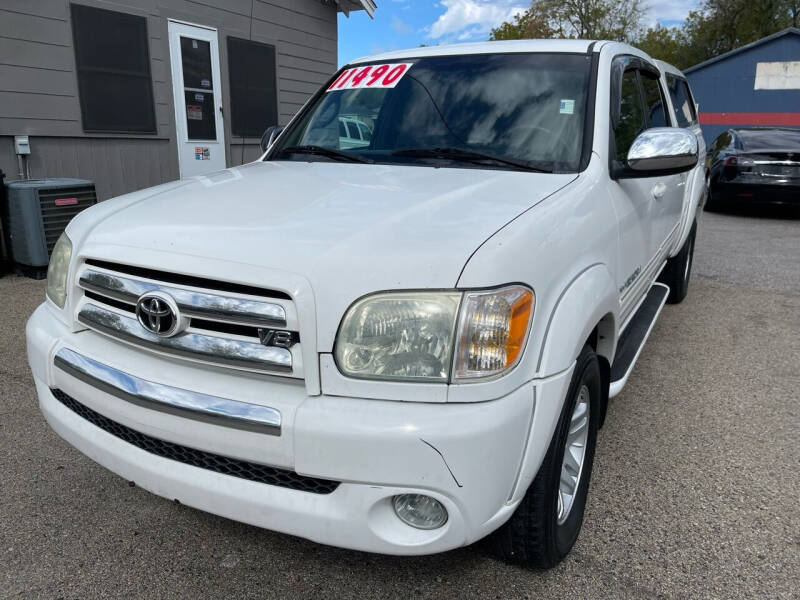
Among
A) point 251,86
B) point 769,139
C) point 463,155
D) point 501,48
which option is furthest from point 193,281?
point 769,139

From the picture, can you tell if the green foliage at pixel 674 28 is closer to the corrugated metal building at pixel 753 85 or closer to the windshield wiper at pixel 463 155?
the corrugated metal building at pixel 753 85

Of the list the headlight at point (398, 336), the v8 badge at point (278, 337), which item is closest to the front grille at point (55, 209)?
the v8 badge at point (278, 337)

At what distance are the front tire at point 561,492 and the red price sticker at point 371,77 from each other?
1825 mm

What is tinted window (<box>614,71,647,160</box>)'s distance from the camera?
9.32 feet

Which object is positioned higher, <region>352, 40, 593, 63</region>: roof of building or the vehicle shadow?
<region>352, 40, 593, 63</region>: roof of building

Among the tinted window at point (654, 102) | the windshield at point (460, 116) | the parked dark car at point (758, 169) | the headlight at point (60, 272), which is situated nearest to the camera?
the headlight at point (60, 272)

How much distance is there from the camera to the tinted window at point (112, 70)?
682 cm

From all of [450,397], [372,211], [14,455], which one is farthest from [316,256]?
[14,455]

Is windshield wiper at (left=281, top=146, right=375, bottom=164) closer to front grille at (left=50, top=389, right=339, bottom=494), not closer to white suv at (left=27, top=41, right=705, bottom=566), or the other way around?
white suv at (left=27, top=41, right=705, bottom=566)

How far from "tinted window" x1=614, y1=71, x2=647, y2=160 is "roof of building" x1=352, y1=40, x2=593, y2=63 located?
0.29m

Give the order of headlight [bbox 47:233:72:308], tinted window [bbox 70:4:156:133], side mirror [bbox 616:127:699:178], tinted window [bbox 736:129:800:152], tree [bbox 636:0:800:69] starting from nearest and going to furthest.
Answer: headlight [bbox 47:233:72:308]
side mirror [bbox 616:127:699:178]
tinted window [bbox 70:4:156:133]
tinted window [bbox 736:129:800:152]
tree [bbox 636:0:800:69]

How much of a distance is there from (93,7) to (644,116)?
606cm

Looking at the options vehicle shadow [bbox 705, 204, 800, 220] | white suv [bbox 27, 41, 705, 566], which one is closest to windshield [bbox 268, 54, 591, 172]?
white suv [bbox 27, 41, 705, 566]

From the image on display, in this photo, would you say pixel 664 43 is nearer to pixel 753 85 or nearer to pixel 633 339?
pixel 753 85
